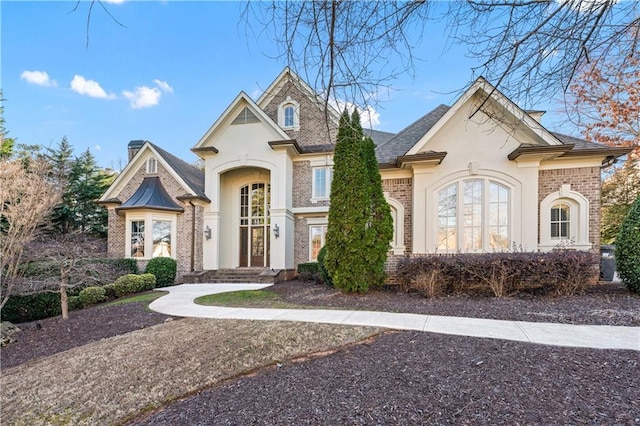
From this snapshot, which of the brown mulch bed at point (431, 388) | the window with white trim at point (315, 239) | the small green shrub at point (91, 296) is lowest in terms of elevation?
the small green shrub at point (91, 296)

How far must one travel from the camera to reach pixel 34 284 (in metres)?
7.79

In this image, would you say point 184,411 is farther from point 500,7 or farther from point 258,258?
point 258,258

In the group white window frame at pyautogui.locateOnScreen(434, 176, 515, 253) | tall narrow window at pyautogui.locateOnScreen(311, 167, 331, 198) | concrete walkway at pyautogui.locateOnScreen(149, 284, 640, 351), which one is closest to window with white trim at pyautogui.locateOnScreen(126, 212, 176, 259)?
tall narrow window at pyautogui.locateOnScreen(311, 167, 331, 198)

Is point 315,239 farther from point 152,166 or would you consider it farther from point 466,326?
point 466,326

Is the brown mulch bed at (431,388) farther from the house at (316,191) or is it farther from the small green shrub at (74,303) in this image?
the small green shrub at (74,303)

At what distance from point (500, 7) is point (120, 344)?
6601 mm

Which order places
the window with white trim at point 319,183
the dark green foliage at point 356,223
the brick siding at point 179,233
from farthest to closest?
the window with white trim at point 319,183
the brick siding at point 179,233
the dark green foliage at point 356,223

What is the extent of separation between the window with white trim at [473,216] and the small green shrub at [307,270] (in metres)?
5.58

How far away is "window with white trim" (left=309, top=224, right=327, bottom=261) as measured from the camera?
1490 centimetres

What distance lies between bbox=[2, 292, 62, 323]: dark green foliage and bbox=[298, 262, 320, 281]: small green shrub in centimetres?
843

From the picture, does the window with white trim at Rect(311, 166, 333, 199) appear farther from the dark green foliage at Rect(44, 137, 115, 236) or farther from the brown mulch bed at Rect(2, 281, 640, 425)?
the dark green foliage at Rect(44, 137, 115, 236)

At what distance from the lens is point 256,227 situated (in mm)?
15984

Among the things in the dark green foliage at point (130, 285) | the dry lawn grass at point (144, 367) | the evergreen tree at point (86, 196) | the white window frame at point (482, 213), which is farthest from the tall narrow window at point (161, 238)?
the white window frame at point (482, 213)

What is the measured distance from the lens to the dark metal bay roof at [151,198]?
14078 mm
